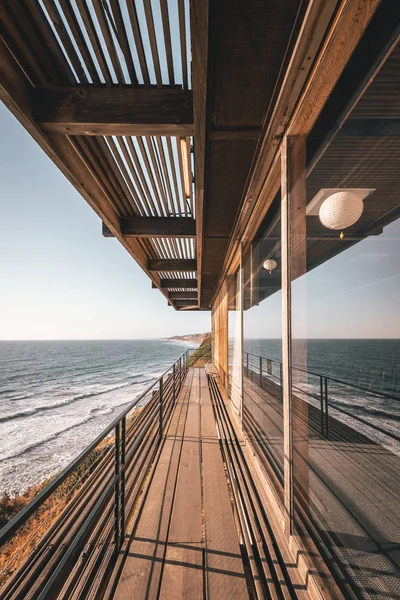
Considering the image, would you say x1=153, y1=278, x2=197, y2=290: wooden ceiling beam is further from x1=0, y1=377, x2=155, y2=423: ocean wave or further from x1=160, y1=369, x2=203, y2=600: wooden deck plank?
x1=0, y1=377, x2=155, y2=423: ocean wave

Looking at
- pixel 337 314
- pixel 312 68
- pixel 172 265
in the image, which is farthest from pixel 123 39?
pixel 172 265

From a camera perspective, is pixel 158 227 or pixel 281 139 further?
pixel 158 227

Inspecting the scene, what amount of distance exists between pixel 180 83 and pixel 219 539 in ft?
7.91

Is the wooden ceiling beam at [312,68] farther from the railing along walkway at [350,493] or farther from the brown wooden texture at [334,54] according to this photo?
the railing along walkway at [350,493]

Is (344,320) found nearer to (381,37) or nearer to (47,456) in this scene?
(381,37)

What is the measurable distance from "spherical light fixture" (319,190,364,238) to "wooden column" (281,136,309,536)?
7.9 inches

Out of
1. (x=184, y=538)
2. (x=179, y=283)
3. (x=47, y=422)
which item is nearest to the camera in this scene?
(x=184, y=538)

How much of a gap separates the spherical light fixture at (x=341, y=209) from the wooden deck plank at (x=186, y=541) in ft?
Answer: 6.00

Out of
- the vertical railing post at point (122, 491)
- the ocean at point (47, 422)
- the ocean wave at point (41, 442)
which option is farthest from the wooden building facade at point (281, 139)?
the ocean wave at point (41, 442)

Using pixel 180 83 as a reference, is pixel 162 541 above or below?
below

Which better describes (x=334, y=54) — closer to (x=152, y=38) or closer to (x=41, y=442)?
(x=152, y=38)

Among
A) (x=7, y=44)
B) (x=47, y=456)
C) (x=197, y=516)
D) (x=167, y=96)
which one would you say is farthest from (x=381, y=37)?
(x=47, y=456)

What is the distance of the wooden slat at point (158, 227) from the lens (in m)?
2.90

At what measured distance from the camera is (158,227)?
9.65 feet
